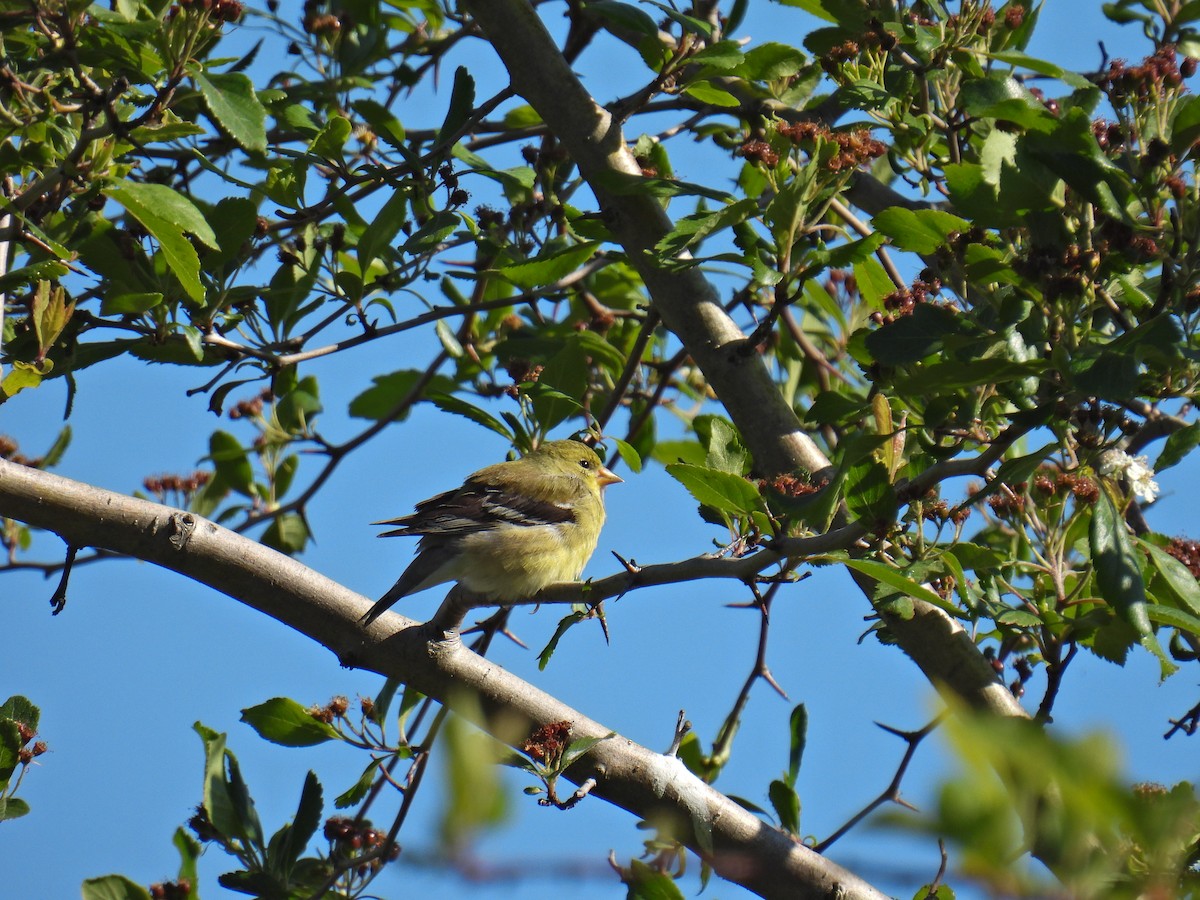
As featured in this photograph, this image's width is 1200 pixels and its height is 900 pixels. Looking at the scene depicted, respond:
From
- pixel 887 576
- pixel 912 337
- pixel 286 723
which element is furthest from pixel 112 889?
pixel 912 337

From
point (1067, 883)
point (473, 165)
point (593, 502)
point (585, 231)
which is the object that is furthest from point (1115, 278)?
point (593, 502)

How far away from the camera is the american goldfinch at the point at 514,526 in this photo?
5508mm

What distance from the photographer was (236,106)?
12.4 ft

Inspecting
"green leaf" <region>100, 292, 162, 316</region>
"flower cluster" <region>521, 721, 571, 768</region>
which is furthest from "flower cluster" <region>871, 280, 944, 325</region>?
"green leaf" <region>100, 292, 162, 316</region>

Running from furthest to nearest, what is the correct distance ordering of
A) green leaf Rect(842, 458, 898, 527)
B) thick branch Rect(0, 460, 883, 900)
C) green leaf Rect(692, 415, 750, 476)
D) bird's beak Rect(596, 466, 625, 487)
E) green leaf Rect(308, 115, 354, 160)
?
bird's beak Rect(596, 466, 625, 487)
green leaf Rect(308, 115, 354, 160)
green leaf Rect(692, 415, 750, 476)
thick branch Rect(0, 460, 883, 900)
green leaf Rect(842, 458, 898, 527)

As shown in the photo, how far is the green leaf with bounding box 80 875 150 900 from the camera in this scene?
3.95 m

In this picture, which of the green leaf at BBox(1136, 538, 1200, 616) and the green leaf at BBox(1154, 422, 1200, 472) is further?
the green leaf at BBox(1154, 422, 1200, 472)

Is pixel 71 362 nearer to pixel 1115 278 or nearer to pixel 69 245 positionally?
pixel 69 245

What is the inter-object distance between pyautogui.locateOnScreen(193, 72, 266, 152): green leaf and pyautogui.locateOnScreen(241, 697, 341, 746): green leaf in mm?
1954

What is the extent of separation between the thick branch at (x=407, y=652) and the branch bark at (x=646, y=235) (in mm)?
1247

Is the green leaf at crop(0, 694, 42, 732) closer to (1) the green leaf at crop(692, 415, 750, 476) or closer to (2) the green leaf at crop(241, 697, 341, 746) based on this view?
(2) the green leaf at crop(241, 697, 341, 746)

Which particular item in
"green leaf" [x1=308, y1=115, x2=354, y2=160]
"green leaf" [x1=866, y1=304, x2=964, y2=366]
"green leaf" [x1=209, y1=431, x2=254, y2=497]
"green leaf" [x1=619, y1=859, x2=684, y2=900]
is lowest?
"green leaf" [x1=619, y1=859, x2=684, y2=900]

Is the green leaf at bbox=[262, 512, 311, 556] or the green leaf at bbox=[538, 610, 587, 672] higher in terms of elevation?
the green leaf at bbox=[262, 512, 311, 556]

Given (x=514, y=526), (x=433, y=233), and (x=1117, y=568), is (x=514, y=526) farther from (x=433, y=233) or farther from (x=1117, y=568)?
(x=1117, y=568)
